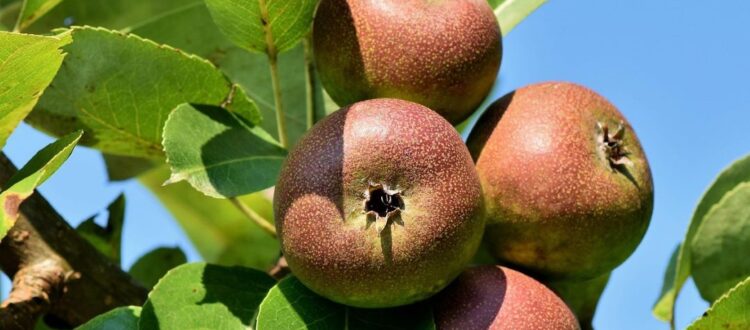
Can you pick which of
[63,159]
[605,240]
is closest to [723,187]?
[605,240]

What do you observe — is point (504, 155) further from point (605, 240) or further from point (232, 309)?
point (232, 309)

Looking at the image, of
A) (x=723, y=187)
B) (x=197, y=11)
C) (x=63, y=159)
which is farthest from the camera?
(x=197, y=11)

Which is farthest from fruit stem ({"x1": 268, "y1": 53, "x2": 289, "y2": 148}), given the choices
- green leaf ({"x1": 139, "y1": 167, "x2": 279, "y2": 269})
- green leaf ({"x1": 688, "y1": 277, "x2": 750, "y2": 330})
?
green leaf ({"x1": 688, "y1": 277, "x2": 750, "y2": 330})

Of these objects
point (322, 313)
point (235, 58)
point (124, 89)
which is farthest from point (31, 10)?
point (322, 313)

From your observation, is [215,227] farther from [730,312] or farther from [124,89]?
[730,312]

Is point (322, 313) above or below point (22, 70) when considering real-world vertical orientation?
below

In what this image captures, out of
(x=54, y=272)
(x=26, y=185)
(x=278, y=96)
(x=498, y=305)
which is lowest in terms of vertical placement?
(x=54, y=272)

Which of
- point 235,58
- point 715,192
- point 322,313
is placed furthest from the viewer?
point 235,58
